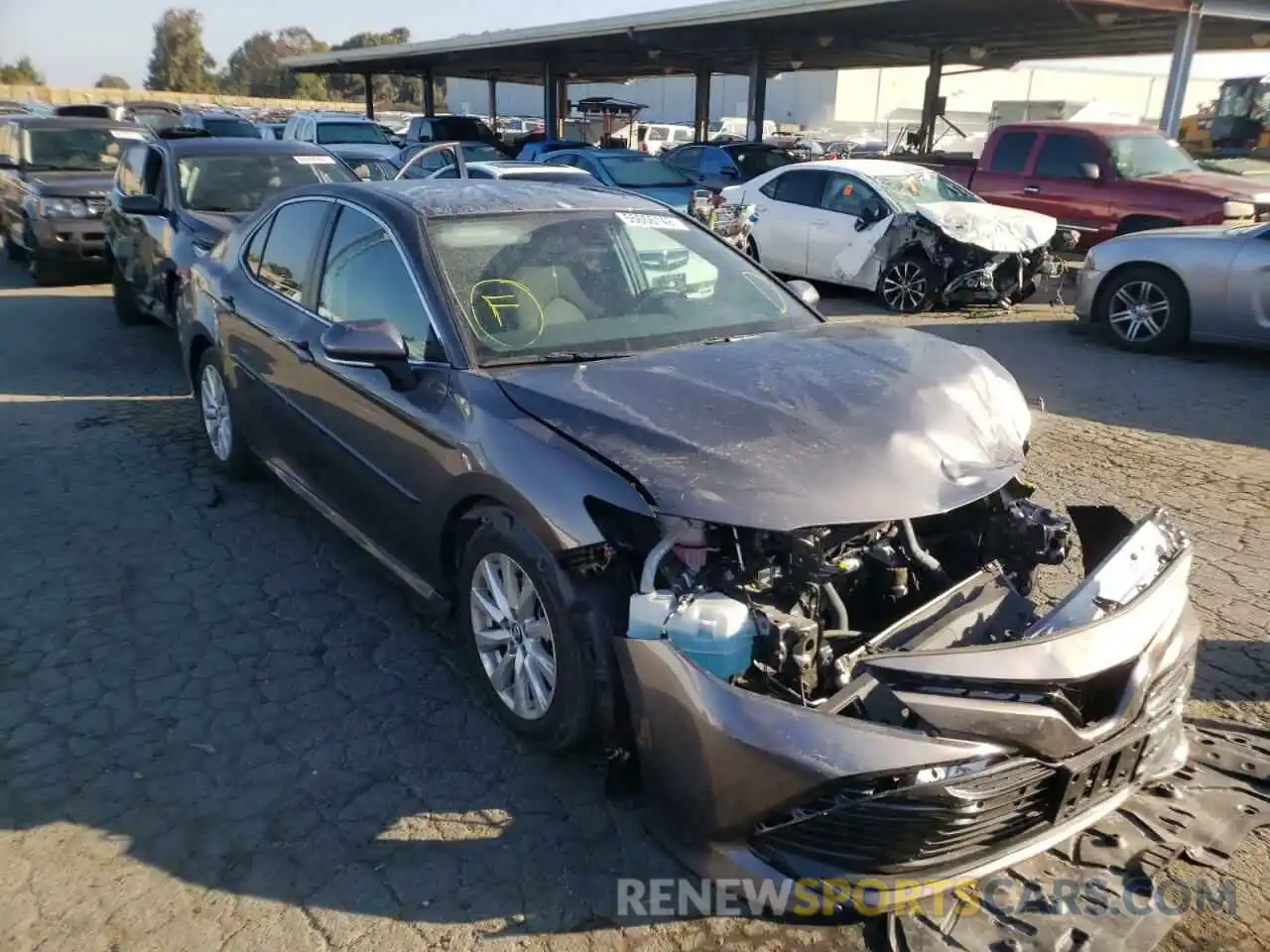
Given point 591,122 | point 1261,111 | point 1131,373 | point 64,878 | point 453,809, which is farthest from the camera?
point 591,122

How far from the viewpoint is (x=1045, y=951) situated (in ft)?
8.22

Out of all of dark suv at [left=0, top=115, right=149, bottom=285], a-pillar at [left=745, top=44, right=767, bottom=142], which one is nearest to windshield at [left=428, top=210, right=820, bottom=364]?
dark suv at [left=0, top=115, right=149, bottom=285]

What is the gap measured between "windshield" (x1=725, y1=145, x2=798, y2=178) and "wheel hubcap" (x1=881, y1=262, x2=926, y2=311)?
21.2 ft

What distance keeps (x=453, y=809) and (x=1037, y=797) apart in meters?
1.68

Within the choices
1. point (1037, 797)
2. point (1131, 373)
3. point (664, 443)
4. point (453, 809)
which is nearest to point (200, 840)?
point (453, 809)

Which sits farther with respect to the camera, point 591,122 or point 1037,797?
point 591,122

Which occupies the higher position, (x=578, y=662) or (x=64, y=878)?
(x=578, y=662)

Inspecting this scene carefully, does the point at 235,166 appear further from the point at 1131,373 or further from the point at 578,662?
the point at 1131,373

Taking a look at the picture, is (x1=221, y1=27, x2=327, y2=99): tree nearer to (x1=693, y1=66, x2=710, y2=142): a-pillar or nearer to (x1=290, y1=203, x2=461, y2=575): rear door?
(x1=693, y1=66, x2=710, y2=142): a-pillar

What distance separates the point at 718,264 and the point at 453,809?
8.39 feet

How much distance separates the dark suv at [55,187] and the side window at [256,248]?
623 centimetres

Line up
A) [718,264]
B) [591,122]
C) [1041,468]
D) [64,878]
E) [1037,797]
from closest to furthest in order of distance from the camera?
[1037,797] < [64,878] < [718,264] < [1041,468] < [591,122]

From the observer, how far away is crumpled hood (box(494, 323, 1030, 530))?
270cm

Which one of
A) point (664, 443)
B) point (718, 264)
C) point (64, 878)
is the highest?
point (718, 264)
